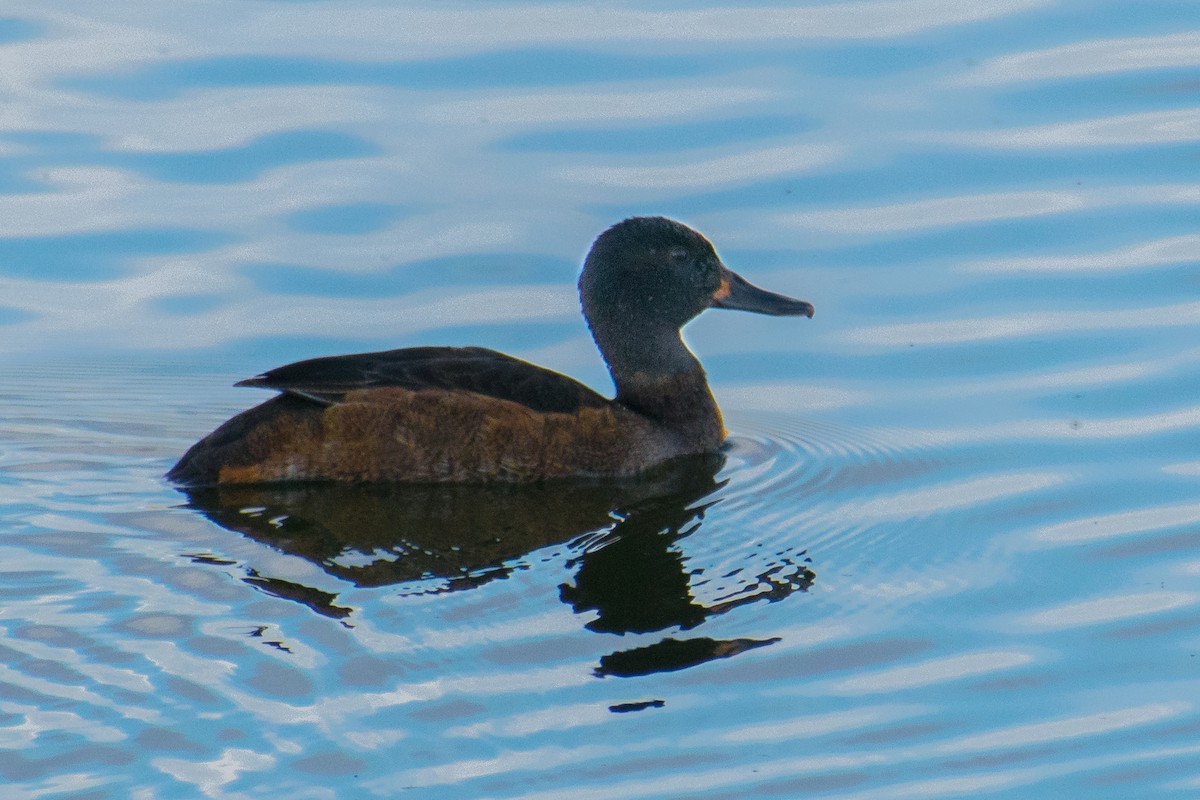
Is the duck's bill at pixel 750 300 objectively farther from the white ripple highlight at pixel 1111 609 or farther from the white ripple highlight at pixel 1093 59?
the white ripple highlight at pixel 1093 59

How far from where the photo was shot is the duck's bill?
30.2 feet

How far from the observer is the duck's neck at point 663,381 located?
8.73 m

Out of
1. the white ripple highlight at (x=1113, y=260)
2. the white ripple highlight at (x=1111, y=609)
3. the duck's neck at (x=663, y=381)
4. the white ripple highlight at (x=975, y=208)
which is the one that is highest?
the white ripple highlight at (x=975, y=208)

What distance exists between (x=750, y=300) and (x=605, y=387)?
86 cm

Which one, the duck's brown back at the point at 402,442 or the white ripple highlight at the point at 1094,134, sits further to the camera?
the white ripple highlight at the point at 1094,134

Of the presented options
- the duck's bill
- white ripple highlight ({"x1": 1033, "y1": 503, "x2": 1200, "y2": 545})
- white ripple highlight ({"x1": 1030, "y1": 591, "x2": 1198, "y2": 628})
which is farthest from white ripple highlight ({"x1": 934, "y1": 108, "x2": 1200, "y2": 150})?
white ripple highlight ({"x1": 1030, "y1": 591, "x2": 1198, "y2": 628})

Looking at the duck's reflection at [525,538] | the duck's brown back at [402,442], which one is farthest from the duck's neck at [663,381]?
the duck's brown back at [402,442]

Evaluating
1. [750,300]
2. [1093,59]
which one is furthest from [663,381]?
[1093,59]

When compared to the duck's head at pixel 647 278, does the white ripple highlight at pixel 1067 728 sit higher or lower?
lower

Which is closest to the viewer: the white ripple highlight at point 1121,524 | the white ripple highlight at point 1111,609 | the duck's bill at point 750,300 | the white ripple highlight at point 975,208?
the white ripple highlight at point 1111,609

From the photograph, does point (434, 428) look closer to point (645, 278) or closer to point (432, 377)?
point (432, 377)

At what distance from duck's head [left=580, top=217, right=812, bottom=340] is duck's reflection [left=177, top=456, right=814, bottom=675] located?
2.44 feet

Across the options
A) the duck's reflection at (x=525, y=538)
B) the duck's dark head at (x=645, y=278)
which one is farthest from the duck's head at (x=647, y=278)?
the duck's reflection at (x=525, y=538)

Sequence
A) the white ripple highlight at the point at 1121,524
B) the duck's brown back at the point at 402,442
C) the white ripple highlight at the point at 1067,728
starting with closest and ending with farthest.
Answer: the white ripple highlight at the point at 1067,728 → the white ripple highlight at the point at 1121,524 → the duck's brown back at the point at 402,442
